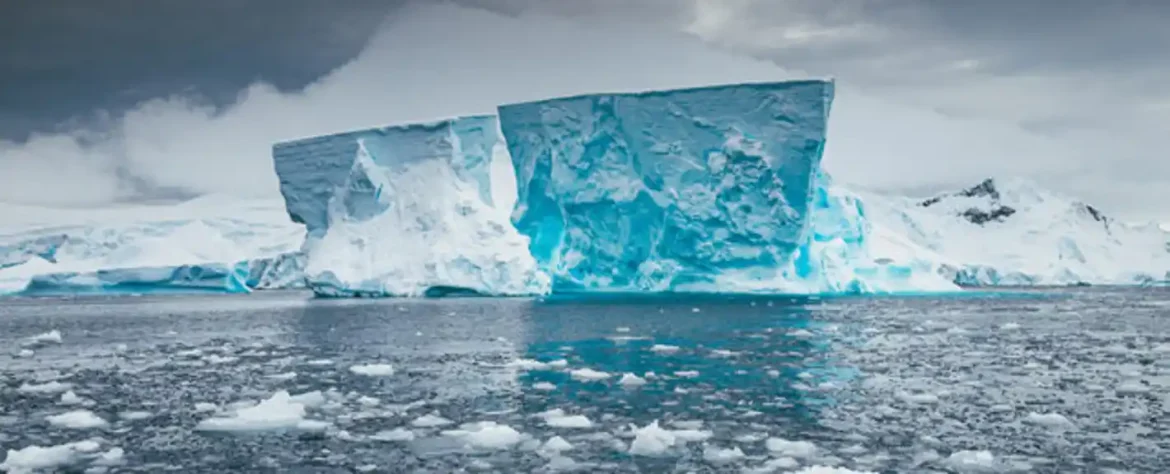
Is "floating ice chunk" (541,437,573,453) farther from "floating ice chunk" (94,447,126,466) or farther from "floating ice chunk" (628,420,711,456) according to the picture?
"floating ice chunk" (94,447,126,466)

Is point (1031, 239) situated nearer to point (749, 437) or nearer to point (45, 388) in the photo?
point (749, 437)

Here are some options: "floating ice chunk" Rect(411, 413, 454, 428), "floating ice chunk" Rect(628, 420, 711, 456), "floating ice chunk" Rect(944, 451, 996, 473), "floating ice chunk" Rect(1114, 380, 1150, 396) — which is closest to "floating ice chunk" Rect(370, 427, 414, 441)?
"floating ice chunk" Rect(411, 413, 454, 428)

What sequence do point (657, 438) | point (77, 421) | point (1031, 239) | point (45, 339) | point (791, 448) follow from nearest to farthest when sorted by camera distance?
1. point (791, 448)
2. point (657, 438)
3. point (77, 421)
4. point (45, 339)
5. point (1031, 239)

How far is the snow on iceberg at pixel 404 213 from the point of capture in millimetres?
29672

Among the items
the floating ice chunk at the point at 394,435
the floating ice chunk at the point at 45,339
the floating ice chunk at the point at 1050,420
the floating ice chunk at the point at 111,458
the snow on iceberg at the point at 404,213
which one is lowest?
the floating ice chunk at the point at 111,458

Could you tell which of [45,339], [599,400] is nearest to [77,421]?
[599,400]

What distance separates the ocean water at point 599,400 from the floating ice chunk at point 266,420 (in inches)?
1.1

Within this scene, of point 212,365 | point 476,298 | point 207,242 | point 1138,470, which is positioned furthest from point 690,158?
point 207,242

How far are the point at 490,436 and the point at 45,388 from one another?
231 inches

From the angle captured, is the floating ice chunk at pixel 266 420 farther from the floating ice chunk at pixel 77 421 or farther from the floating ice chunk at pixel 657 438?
the floating ice chunk at pixel 657 438

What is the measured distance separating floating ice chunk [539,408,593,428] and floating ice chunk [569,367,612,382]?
7.34 feet

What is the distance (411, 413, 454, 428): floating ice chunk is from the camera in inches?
310

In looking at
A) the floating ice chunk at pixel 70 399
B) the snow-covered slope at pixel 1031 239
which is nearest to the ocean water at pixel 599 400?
the floating ice chunk at pixel 70 399

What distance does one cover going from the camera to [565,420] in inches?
313
